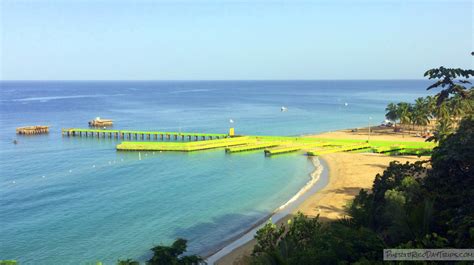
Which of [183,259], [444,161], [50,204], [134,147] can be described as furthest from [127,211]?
[134,147]

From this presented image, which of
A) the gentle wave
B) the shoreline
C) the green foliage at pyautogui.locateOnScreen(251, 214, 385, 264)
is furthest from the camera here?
the gentle wave

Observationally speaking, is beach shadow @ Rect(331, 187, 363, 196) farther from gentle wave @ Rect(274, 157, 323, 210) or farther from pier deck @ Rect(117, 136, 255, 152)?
pier deck @ Rect(117, 136, 255, 152)

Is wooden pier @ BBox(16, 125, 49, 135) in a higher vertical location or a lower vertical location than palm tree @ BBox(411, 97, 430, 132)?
lower

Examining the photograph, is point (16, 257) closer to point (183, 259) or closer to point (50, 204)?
point (50, 204)

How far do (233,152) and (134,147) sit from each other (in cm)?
1735

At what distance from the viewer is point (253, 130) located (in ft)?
329

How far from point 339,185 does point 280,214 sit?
11391 millimetres

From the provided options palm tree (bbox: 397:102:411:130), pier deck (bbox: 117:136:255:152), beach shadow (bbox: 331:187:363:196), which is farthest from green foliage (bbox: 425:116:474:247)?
palm tree (bbox: 397:102:411:130)

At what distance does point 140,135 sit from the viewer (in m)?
93.9

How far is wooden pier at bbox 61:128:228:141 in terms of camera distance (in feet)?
286

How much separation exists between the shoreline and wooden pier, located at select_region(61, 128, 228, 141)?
32.3 m

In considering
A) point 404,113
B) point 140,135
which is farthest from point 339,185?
point 140,135

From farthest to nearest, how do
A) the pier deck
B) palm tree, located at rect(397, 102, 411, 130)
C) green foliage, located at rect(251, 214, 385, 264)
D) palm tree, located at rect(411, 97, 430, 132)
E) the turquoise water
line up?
palm tree, located at rect(397, 102, 411, 130), palm tree, located at rect(411, 97, 430, 132), the pier deck, the turquoise water, green foliage, located at rect(251, 214, 385, 264)

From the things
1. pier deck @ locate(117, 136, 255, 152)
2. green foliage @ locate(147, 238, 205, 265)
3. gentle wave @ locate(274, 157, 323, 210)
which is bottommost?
gentle wave @ locate(274, 157, 323, 210)
